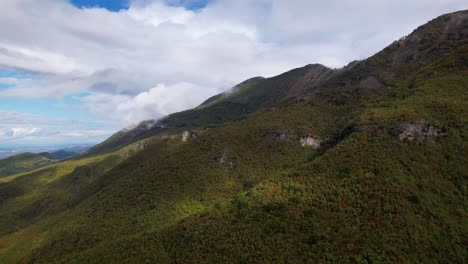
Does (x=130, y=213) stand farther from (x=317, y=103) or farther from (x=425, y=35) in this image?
(x=425, y=35)

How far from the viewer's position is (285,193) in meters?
69.8

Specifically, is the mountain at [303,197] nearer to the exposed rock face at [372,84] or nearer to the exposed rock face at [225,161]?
the exposed rock face at [225,161]

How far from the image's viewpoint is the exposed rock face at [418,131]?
7731 centimetres

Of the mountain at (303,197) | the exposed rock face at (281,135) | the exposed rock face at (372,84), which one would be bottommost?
the mountain at (303,197)

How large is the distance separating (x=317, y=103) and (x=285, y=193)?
9700 centimetres

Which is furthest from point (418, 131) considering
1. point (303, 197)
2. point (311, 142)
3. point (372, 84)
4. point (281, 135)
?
point (372, 84)

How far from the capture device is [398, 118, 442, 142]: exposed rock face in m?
77.3

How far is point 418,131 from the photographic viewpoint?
7838cm

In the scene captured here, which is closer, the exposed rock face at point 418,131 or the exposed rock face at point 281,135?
the exposed rock face at point 418,131

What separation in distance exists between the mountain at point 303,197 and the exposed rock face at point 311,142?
46 centimetres

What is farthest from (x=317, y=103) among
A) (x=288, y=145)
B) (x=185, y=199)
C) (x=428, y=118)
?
(x=185, y=199)

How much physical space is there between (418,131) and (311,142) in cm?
4816

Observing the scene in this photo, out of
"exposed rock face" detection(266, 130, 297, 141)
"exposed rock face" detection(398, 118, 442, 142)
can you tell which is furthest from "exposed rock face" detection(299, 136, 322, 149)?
"exposed rock face" detection(398, 118, 442, 142)

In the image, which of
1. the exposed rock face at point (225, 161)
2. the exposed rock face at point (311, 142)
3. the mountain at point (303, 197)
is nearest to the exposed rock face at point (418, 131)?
the mountain at point (303, 197)
